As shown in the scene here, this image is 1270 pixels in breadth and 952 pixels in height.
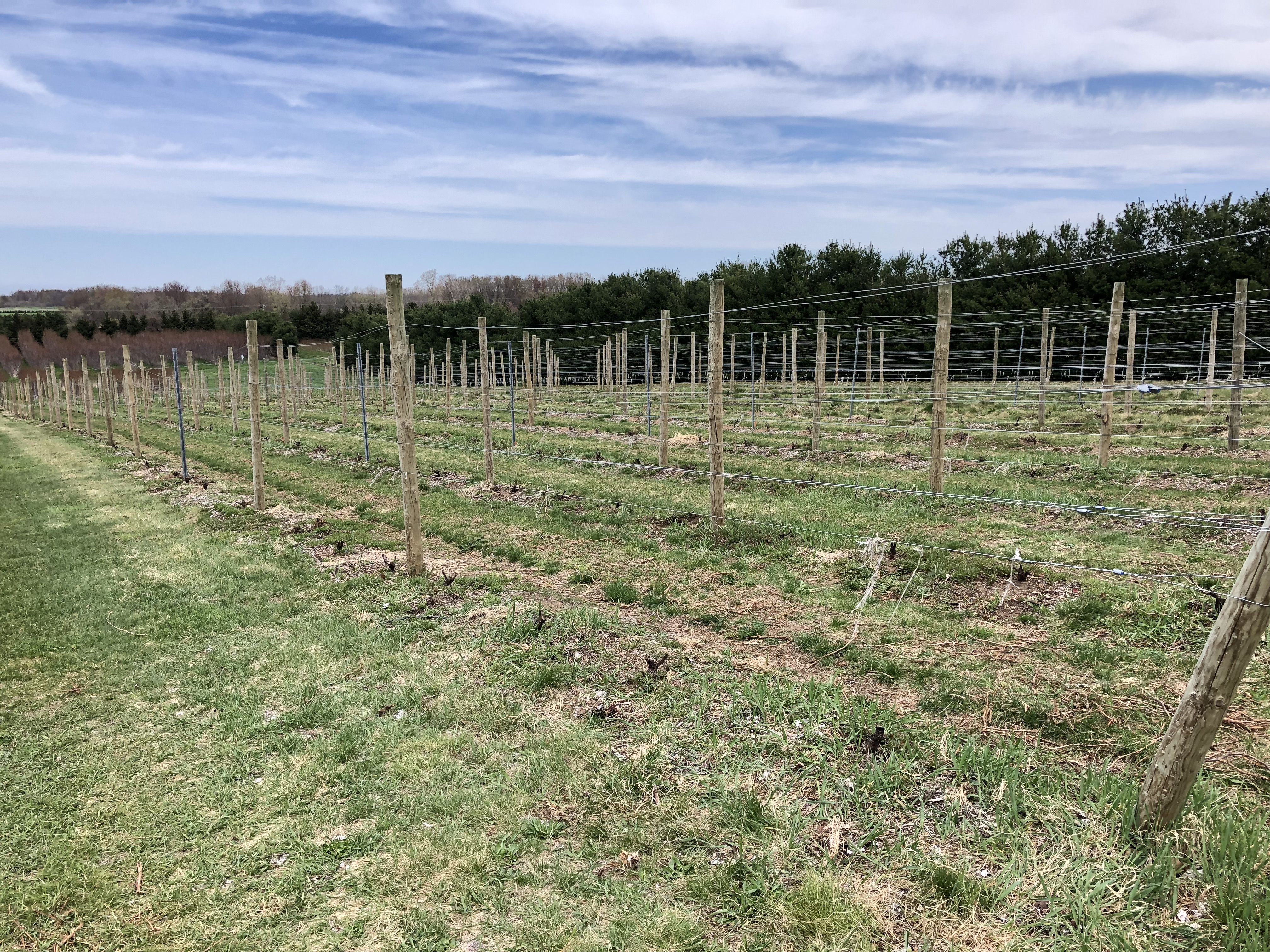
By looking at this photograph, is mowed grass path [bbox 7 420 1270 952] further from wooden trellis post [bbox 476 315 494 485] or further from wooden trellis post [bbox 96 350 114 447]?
wooden trellis post [bbox 96 350 114 447]

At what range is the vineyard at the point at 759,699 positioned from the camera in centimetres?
282

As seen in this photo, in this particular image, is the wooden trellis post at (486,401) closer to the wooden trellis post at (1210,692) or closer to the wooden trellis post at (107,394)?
the wooden trellis post at (1210,692)

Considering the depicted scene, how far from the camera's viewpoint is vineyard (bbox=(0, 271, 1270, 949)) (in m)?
2.82

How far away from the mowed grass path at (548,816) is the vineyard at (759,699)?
2 centimetres

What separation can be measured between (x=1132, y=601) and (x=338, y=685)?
553cm

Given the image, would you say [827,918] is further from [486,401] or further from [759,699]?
[486,401]

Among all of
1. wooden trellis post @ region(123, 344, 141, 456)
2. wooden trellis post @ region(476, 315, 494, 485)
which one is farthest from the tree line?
wooden trellis post @ region(123, 344, 141, 456)

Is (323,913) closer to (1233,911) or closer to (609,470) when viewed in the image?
(1233,911)

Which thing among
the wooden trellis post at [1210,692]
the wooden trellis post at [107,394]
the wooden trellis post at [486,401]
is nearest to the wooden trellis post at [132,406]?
the wooden trellis post at [107,394]

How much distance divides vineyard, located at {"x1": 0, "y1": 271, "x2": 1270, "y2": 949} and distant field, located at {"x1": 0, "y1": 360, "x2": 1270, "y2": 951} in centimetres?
2

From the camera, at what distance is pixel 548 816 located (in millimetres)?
3438

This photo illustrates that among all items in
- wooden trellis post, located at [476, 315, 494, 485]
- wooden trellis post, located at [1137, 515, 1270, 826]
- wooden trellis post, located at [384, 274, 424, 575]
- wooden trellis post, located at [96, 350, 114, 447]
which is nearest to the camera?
wooden trellis post, located at [1137, 515, 1270, 826]

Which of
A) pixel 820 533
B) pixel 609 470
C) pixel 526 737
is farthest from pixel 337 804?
pixel 609 470

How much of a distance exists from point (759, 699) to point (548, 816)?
1.37 meters
